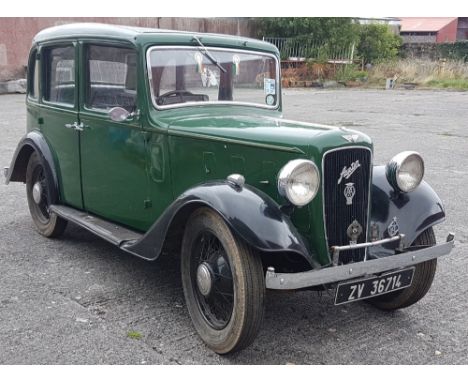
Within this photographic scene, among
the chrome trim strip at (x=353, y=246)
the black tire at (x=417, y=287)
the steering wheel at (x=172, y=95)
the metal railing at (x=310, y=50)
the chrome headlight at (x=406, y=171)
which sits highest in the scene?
the metal railing at (x=310, y=50)

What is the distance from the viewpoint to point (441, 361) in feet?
9.88

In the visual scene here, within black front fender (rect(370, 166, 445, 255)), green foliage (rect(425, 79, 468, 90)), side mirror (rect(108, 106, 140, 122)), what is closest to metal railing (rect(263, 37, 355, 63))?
green foliage (rect(425, 79, 468, 90))

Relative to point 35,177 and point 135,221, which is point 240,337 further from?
point 35,177

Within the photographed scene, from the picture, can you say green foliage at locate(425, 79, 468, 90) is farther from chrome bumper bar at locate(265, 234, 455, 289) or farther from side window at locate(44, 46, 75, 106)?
chrome bumper bar at locate(265, 234, 455, 289)

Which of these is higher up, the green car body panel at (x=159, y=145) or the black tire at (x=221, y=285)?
the green car body panel at (x=159, y=145)

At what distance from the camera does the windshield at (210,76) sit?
398 cm

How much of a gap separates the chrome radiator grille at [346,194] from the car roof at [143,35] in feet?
5.16

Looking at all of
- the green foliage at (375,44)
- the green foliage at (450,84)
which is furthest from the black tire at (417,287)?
the green foliage at (375,44)

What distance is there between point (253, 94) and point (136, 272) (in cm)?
163

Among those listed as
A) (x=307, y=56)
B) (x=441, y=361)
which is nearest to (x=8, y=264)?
(x=441, y=361)

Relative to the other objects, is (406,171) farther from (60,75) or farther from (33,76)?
(33,76)

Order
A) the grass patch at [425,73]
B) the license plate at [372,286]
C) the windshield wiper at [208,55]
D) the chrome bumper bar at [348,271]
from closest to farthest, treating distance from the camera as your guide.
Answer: the chrome bumper bar at [348,271]
the license plate at [372,286]
the windshield wiper at [208,55]
the grass patch at [425,73]

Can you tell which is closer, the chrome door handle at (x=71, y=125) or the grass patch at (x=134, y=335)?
the grass patch at (x=134, y=335)

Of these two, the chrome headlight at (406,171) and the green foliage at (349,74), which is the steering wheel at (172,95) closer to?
the chrome headlight at (406,171)
